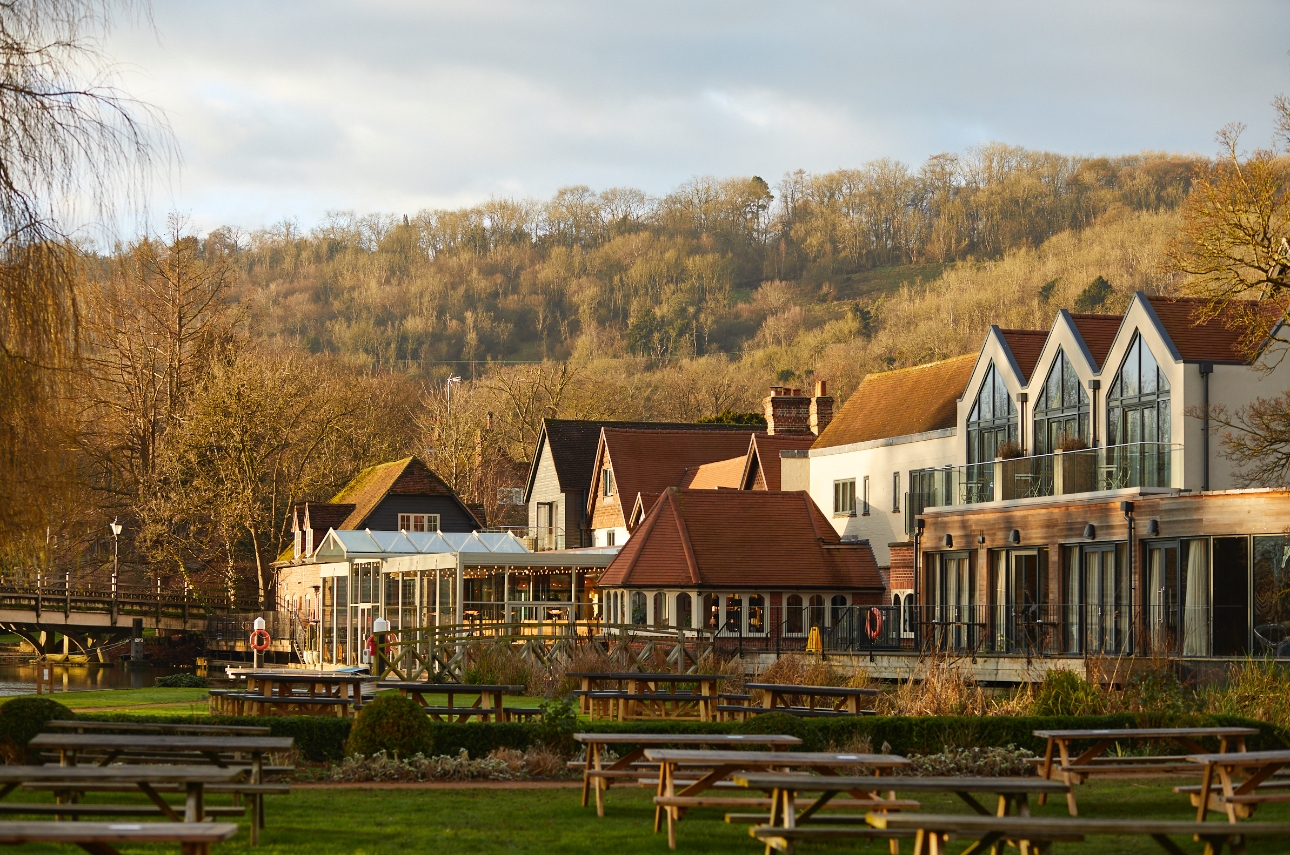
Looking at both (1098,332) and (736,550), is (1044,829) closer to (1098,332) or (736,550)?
(1098,332)

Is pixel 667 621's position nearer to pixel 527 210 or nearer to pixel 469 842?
pixel 469 842

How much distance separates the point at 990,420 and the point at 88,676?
35307 millimetres

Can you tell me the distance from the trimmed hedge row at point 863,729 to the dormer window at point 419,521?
142ft

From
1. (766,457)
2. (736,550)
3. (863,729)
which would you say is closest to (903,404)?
(766,457)

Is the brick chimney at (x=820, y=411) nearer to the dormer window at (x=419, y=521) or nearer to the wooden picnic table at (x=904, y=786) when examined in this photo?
the dormer window at (x=419, y=521)

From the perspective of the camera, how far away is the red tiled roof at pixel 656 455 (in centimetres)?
5712

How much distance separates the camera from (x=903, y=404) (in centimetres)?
4728

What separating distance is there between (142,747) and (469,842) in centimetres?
266

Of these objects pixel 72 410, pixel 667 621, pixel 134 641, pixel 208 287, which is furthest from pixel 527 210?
pixel 72 410

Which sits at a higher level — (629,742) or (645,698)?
(629,742)

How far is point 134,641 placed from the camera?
2549 inches

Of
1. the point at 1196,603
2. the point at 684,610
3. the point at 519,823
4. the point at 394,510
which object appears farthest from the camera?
the point at 394,510

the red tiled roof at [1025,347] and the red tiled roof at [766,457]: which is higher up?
the red tiled roof at [1025,347]

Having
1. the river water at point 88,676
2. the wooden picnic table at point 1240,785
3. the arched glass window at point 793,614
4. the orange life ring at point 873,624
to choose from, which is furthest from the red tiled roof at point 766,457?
the wooden picnic table at point 1240,785
